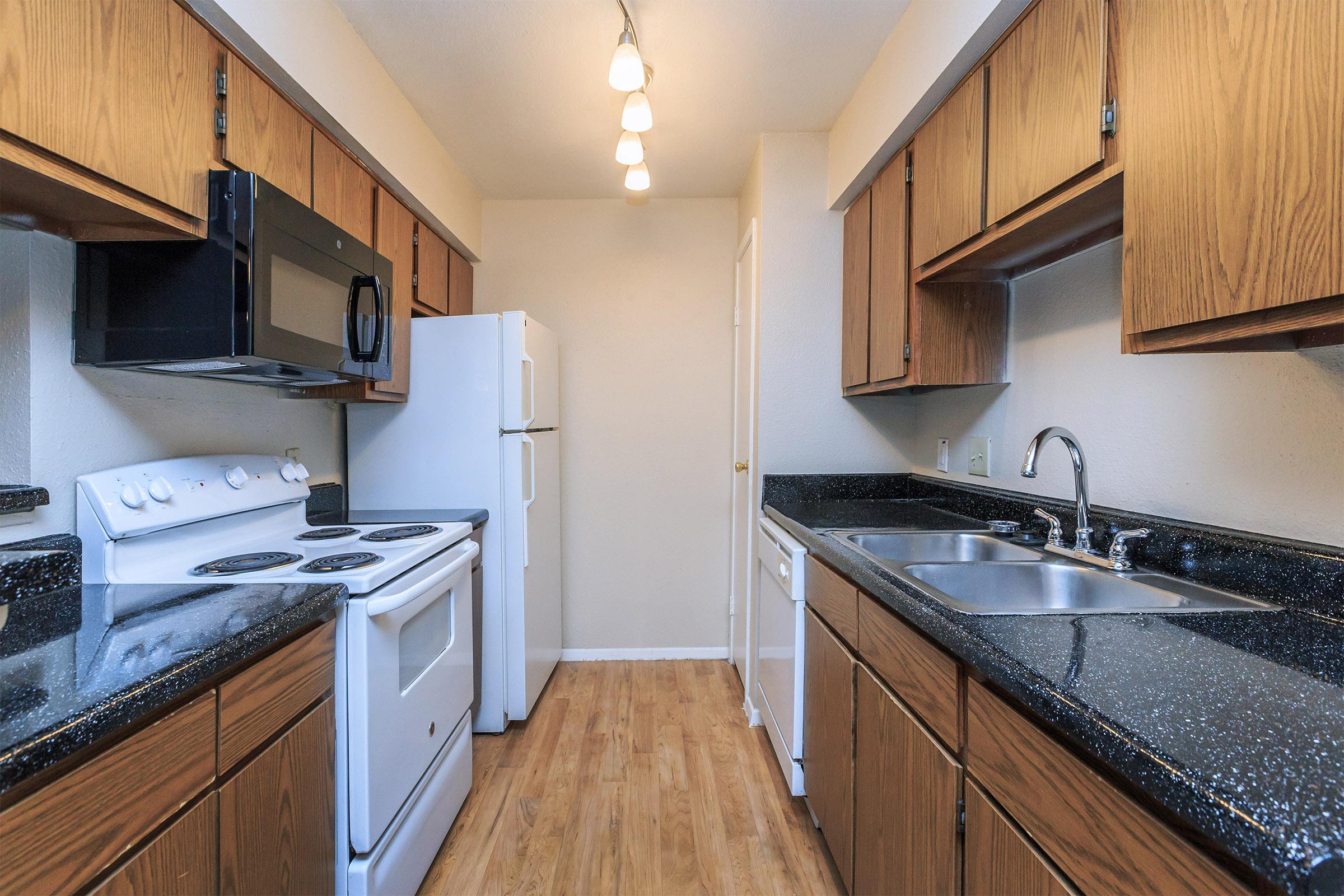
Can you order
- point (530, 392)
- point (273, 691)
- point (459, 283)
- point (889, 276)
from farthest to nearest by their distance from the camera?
point (459, 283), point (530, 392), point (889, 276), point (273, 691)

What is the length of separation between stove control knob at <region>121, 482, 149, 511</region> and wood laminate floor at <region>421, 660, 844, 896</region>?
1.18 meters

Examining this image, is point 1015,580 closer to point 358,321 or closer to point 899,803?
point 899,803

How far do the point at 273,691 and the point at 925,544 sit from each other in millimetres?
1558

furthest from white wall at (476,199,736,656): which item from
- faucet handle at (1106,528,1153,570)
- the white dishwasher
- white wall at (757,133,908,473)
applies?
faucet handle at (1106,528,1153,570)

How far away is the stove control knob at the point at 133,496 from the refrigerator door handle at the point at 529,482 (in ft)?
3.86

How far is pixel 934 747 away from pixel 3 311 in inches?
75.7

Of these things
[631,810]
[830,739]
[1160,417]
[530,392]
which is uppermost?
[530,392]

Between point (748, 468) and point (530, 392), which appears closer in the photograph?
point (530, 392)

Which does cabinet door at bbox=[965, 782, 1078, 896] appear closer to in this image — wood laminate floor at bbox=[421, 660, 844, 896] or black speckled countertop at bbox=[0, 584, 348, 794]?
wood laminate floor at bbox=[421, 660, 844, 896]

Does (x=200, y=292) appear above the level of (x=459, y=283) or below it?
below

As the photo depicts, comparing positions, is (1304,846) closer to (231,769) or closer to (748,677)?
(231,769)

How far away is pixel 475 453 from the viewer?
2.24 m

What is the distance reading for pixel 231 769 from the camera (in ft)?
2.96

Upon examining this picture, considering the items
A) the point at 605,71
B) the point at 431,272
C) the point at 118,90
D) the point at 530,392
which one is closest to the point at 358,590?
the point at 118,90
